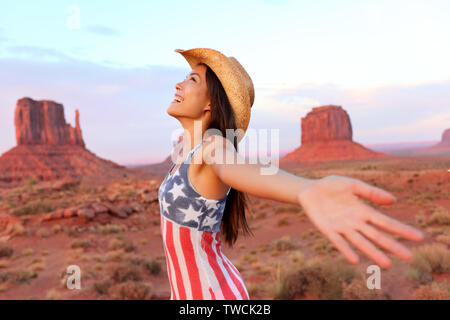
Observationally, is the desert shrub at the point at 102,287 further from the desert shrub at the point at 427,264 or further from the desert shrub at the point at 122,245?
the desert shrub at the point at 427,264

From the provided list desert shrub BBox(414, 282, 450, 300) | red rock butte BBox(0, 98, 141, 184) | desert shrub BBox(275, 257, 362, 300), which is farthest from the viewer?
red rock butte BBox(0, 98, 141, 184)

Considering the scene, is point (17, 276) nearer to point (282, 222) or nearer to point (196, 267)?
point (196, 267)

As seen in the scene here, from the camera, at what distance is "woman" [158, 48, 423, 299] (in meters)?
1.02

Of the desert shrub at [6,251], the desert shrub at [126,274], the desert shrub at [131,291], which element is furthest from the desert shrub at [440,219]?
the desert shrub at [6,251]

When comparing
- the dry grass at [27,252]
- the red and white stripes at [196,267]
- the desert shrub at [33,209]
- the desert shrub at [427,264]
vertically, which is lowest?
the dry grass at [27,252]

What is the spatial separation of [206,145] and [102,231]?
518 inches

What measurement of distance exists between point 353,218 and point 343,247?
0.32 ft

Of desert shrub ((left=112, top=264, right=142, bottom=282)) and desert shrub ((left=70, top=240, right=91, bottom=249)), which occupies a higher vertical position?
desert shrub ((left=70, top=240, right=91, bottom=249))

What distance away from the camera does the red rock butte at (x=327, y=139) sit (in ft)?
284

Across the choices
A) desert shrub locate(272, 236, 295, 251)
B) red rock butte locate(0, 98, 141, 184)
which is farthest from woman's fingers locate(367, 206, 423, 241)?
red rock butte locate(0, 98, 141, 184)

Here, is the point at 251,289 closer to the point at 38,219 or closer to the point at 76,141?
the point at 38,219

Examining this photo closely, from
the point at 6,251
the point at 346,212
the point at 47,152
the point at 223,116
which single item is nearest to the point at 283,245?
the point at 6,251

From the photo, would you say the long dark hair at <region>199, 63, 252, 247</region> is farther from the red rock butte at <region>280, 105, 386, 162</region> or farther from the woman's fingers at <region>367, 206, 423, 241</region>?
the red rock butte at <region>280, 105, 386, 162</region>

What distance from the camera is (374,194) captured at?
977 mm
